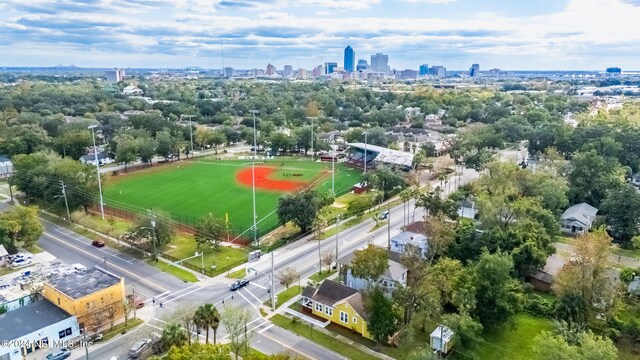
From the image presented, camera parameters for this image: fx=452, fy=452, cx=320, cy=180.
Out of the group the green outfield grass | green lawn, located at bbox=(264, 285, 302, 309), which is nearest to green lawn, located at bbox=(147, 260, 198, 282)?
green lawn, located at bbox=(264, 285, 302, 309)

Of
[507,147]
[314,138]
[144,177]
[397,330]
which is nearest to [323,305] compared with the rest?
[397,330]

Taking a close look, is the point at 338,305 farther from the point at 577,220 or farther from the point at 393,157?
the point at 393,157

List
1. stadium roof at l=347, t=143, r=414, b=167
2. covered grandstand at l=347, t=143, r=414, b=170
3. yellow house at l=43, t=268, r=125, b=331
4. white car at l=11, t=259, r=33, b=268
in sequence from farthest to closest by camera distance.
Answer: covered grandstand at l=347, t=143, r=414, b=170
stadium roof at l=347, t=143, r=414, b=167
white car at l=11, t=259, r=33, b=268
yellow house at l=43, t=268, r=125, b=331

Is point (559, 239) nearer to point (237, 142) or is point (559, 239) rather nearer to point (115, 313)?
point (115, 313)

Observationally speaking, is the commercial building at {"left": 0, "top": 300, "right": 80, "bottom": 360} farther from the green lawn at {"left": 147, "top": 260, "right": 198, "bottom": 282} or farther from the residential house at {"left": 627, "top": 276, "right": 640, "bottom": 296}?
the residential house at {"left": 627, "top": 276, "right": 640, "bottom": 296}

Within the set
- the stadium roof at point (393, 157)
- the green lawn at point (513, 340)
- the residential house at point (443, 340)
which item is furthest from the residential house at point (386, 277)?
the stadium roof at point (393, 157)

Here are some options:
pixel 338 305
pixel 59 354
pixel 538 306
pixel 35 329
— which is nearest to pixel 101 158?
pixel 35 329
